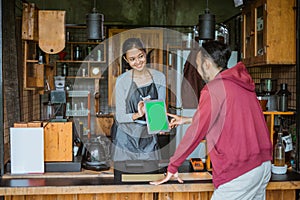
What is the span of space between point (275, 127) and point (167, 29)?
4.87 m

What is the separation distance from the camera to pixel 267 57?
2729mm

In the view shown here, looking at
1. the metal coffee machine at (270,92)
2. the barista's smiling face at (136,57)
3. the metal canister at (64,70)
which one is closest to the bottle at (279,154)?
the metal coffee machine at (270,92)

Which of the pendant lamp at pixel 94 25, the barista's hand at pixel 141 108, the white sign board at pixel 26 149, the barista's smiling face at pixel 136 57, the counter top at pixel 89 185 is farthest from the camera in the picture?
the pendant lamp at pixel 94 25

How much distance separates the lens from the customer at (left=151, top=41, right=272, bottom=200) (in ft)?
6.11

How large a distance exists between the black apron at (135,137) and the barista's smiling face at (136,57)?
0.17m

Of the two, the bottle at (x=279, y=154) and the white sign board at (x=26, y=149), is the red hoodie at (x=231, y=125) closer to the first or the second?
the bottle at (x=279, y=154)

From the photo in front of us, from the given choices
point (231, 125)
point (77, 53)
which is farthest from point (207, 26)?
point (77, 53)

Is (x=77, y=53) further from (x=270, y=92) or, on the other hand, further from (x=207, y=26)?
(x=270, y=92)

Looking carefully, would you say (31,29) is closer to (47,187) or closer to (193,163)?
(47,187)

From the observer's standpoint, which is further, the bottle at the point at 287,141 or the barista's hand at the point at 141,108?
the barista's hand at the point at 141,108

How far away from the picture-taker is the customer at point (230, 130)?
6.11 feet

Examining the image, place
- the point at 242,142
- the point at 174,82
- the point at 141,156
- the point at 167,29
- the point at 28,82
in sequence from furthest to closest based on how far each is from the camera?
1. the point at 167,29
2. the point at 174,82
3. the point at 28,82
4. the point at 141,156
5. the point at 242,142

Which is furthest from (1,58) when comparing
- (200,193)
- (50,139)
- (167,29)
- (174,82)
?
(167,29)

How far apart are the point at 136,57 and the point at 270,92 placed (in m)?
1.10
